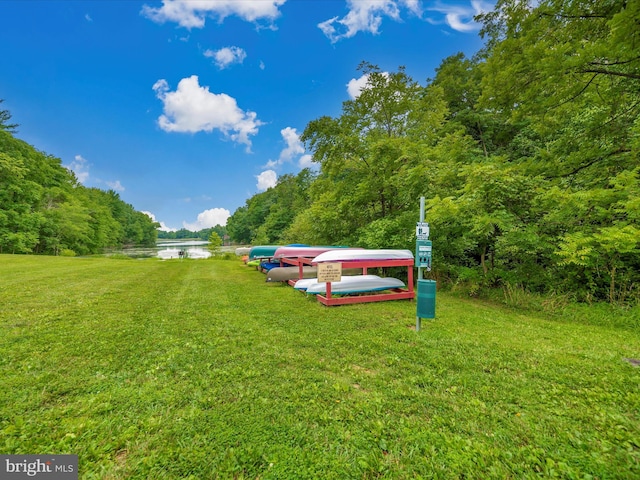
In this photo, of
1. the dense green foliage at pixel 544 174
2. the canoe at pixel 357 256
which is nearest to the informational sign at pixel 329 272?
the canoe at pixel 357 256

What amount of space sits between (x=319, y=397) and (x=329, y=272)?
10.4 ft

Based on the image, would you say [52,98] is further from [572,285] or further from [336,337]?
[572,285]

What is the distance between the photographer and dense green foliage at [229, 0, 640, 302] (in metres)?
4.85

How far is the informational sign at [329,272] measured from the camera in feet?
17.7

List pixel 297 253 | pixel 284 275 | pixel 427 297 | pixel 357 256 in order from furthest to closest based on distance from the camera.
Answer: pixel 297 253, pixel 284 275, pixel 357 256, pixel 427 297

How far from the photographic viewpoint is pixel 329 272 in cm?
546

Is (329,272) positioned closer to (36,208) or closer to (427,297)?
(427,297)

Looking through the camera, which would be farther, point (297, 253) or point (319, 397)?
point (297, 253)

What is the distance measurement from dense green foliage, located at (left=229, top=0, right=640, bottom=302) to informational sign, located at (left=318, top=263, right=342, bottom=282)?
3310 millimetres

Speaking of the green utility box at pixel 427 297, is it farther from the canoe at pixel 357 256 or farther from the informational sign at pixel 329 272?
the canoe at pixel 357 256

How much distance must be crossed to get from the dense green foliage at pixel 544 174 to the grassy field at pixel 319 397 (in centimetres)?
200

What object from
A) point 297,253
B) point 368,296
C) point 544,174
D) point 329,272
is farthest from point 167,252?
point 544,174

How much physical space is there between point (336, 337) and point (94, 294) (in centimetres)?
648

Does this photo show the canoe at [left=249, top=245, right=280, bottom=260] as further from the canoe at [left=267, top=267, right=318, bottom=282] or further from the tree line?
the tree line
